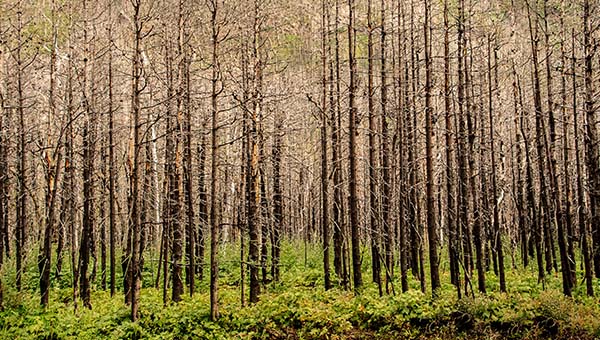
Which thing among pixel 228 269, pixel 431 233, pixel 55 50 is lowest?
pixel 228 269

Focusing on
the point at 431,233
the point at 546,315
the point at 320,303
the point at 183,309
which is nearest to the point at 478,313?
the point at 546,315

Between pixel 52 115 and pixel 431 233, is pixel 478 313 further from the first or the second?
pixel 52 115

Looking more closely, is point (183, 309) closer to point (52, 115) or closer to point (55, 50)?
point (52, 115)

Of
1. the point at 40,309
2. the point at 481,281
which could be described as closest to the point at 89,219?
the point at 40,309

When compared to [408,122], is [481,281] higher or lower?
lower

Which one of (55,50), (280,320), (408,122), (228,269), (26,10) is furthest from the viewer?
(228,269)

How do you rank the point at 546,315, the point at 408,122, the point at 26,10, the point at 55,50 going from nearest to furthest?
1. the point at 546,315
2. the point at 55,50
3. the point at 26,10
4. the point at 408,122

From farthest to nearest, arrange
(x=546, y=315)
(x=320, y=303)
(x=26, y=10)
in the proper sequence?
(x=26, y=10), (x=320, y=303), (x=546, y=315)

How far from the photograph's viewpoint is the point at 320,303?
494 inches

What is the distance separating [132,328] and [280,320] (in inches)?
126

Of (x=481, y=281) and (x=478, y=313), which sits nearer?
(x=478, y=313)

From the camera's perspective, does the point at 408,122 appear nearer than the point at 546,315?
No

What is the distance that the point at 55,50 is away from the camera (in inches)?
540

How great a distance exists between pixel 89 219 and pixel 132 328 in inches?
217
